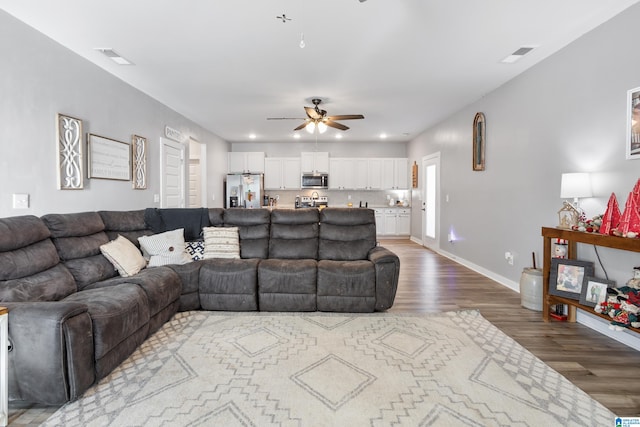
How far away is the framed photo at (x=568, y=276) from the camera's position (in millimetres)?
2873

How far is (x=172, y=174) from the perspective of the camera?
5.60 meters

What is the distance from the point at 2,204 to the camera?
2654 millimetres

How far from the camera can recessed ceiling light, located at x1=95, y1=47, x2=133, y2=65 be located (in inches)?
132

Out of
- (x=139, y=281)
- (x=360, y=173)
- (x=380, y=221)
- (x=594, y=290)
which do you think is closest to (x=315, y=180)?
(x=360, y=173)

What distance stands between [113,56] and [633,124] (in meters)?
4.90

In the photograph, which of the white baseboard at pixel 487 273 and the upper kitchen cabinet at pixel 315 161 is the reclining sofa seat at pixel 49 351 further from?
the upper kitchen cabinet at pixel 315 161

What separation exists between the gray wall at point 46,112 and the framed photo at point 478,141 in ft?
16.5

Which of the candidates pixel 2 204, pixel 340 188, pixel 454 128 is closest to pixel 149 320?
pixel 2 204

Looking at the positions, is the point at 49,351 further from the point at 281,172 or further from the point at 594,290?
the point at 281,172

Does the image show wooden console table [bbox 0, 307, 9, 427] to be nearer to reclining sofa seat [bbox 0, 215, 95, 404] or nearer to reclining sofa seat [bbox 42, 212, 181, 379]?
reclining sofa seat [bbox 0, 215, 95, 404]

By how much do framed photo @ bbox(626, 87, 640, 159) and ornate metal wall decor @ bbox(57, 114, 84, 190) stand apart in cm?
504

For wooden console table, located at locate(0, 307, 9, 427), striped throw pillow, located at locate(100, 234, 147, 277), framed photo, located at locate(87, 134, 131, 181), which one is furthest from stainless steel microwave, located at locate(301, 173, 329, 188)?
wooden console table, located at locate(0, 307, 9, 427)

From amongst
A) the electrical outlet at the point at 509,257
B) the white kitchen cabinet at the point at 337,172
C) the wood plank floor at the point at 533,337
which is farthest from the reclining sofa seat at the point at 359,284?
the white kitchen cabinet at the point at 337,172

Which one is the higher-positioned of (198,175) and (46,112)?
(46,112)
